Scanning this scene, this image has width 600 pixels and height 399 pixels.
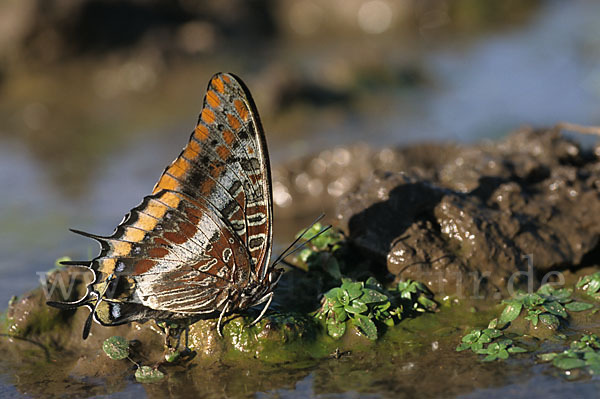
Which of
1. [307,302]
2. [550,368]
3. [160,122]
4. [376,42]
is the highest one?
[376,42]

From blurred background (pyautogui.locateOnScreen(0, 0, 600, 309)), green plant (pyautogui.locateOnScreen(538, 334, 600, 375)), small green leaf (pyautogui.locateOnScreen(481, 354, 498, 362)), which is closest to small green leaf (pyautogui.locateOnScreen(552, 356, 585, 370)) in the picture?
green plant (pyautogui.locateOnScreen(538, 334, 600, 375))

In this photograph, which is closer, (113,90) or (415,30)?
(113,90)

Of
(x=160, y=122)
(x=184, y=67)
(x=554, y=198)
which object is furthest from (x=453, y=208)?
(x=184, y=67)

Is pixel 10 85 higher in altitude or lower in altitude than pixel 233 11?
lower

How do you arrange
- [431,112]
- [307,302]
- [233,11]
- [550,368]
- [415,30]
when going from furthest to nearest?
[415,30], [233,11], [431,112], [307,302], [550,368]

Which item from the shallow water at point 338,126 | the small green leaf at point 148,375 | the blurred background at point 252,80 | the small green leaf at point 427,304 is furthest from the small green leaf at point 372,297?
the blurred background at point 252,80

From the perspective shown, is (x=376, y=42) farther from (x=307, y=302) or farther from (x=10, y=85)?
(x=307, y=302)

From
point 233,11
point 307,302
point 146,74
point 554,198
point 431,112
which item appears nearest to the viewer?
point 307,302
